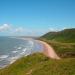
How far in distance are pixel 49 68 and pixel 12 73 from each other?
759cm

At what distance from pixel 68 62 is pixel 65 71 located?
4059 millimetres

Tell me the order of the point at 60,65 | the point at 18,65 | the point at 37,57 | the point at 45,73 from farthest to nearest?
the point at 37,57 < the point at 18,65 < the point at 60,65 < the point at 45,73

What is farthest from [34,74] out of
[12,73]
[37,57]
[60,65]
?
[37,57]

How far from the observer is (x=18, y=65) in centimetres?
3922

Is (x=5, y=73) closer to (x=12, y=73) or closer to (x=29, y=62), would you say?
(x=12, y=73)

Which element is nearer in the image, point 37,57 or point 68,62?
point 68,62

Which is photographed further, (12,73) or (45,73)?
(12,73)

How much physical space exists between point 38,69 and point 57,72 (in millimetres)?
3843

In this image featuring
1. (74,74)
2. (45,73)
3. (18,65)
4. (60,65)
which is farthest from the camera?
(18,65)

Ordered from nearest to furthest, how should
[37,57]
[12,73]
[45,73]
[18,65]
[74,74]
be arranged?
1. [74,74]
2. [45,73]
3. [12,73]
4. [18,65]
5. [37,57]

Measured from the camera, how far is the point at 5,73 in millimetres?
36188

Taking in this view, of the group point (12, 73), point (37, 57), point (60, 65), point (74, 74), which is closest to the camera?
Answer: point (74, 74)

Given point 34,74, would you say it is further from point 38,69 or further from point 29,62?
point 29,62

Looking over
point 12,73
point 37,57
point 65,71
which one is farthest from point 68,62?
point 37,57
